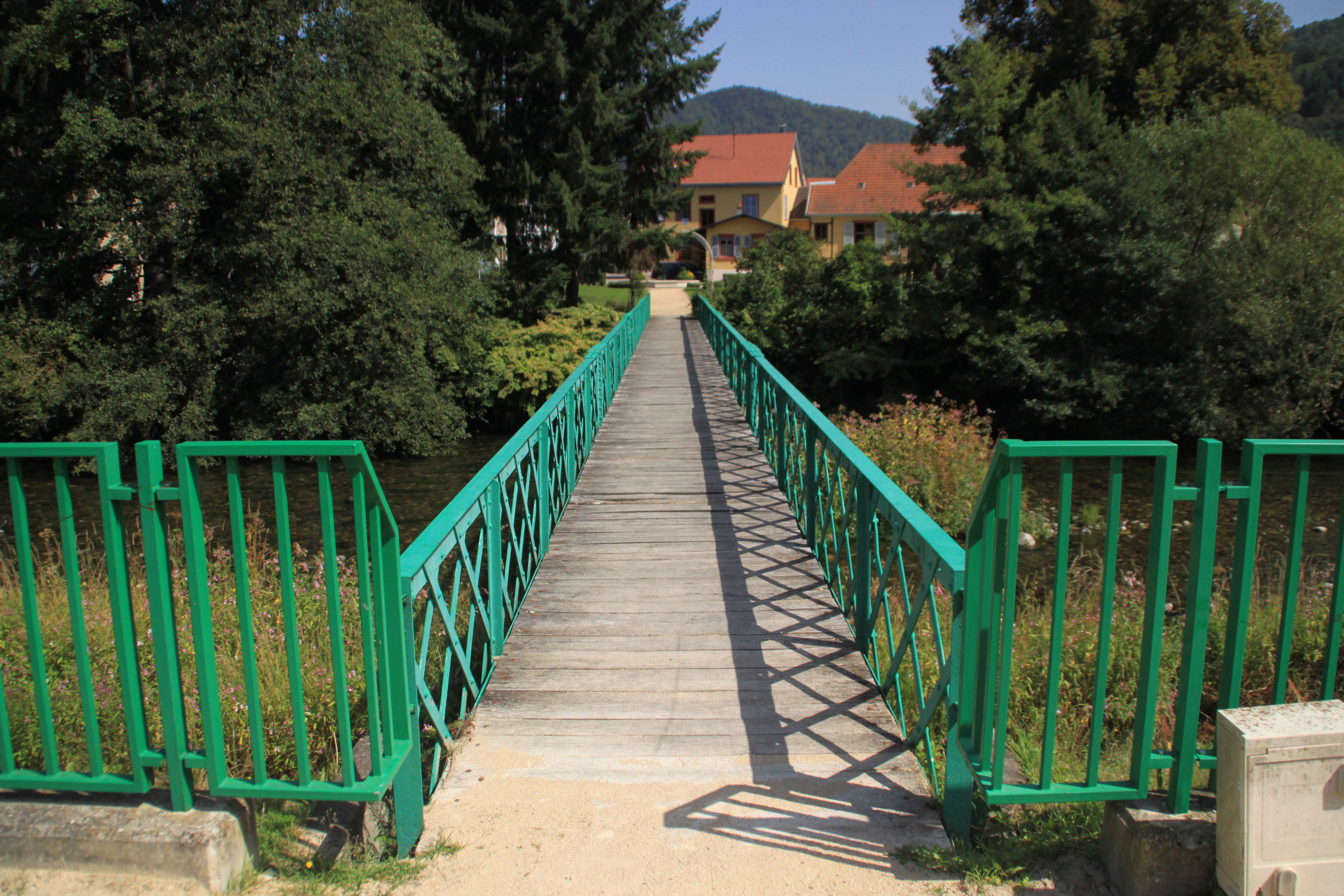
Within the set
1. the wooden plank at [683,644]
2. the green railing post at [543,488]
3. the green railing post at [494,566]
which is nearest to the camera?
the wooden plank at [683,644]

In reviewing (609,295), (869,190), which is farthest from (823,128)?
(609,295)

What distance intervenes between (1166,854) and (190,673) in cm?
456

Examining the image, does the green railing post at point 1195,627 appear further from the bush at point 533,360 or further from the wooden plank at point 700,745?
the bush at point 533,360

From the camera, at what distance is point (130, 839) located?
2.61m

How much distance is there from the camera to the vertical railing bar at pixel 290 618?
2.49 m

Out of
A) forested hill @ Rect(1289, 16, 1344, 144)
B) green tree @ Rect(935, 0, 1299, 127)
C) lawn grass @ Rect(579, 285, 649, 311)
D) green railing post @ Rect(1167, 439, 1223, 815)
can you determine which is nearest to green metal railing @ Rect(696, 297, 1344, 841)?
green railing post @ Rect(1167, 439, 1223, 815)

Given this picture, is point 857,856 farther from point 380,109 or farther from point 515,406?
point 515,406

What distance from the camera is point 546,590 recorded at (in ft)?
17.3

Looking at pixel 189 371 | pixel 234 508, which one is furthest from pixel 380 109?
pixel 234 508

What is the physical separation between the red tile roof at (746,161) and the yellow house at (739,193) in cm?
4

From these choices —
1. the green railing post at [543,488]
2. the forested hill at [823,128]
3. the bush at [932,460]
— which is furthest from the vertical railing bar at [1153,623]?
the forested hill at [823,128]

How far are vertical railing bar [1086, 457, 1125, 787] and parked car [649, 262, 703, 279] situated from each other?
52891mm

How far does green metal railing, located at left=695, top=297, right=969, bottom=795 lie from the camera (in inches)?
125

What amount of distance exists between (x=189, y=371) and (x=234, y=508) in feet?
53.2
